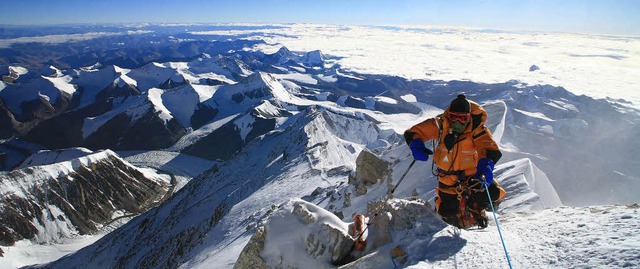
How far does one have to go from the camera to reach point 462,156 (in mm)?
9578

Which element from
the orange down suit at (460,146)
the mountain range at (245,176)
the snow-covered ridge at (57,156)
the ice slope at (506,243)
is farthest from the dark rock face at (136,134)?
the orange down suit at (460,146)

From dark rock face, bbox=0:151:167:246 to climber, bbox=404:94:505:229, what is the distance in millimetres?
97919

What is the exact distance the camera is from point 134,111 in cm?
17162

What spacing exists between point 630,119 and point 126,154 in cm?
21818

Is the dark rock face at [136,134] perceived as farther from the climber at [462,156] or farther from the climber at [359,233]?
the climber at [462,156]

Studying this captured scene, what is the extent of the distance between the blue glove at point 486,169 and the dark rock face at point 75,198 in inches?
3905

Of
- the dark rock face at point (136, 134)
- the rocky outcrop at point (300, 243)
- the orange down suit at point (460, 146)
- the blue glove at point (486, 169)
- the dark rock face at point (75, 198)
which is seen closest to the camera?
the blue glove at point (486, 169)

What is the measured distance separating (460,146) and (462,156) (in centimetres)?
28

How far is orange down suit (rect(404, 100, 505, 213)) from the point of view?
30.9ft

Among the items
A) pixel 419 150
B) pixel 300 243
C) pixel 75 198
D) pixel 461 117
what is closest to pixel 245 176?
pixel 300 243

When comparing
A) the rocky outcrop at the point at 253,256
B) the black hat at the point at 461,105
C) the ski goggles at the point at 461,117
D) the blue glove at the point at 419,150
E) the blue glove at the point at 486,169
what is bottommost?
the rocky outcrop at the point at 253,256

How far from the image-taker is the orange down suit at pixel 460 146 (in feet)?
30.9

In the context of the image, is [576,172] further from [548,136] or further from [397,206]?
[397,206]

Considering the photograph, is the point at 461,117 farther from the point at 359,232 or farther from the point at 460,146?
A: the point at 359,232
